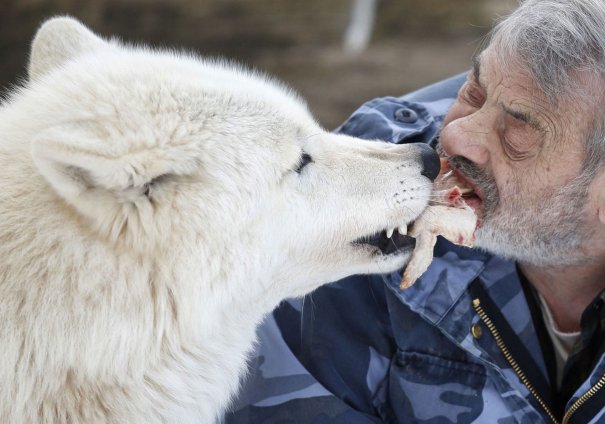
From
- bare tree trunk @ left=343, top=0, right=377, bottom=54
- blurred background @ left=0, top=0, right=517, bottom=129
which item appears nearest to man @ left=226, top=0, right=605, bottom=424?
blurred background @ left=0, top=0, right=517, bottom=129

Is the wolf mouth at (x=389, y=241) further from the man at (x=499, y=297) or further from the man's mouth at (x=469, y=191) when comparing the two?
the man's mouth at (x=469, y=191)

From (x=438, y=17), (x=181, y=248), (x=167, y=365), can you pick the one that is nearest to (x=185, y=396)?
(x=167, y=365)

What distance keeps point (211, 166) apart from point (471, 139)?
3.35 ft

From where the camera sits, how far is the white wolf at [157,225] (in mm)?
1880

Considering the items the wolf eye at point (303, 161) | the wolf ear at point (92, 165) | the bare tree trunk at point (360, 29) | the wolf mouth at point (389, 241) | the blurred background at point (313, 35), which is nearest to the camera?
the wolf ear at point (92, 165)

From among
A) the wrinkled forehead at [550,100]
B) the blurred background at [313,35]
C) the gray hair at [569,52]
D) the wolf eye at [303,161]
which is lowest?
the blurred background at [313,35]

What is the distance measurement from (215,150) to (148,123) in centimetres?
20

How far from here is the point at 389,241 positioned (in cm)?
238

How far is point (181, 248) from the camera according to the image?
1.96 metres

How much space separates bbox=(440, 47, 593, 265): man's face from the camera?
2508 millimetres

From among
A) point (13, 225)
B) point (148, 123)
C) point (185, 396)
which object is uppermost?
point (148, 123)

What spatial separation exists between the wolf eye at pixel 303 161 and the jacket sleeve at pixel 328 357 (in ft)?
2.11

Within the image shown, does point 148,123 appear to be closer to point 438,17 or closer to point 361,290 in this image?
point 361,290

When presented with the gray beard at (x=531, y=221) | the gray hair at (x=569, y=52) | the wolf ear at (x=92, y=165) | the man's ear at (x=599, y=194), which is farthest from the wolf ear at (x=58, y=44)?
the man's ear at (x=599, y=194)
